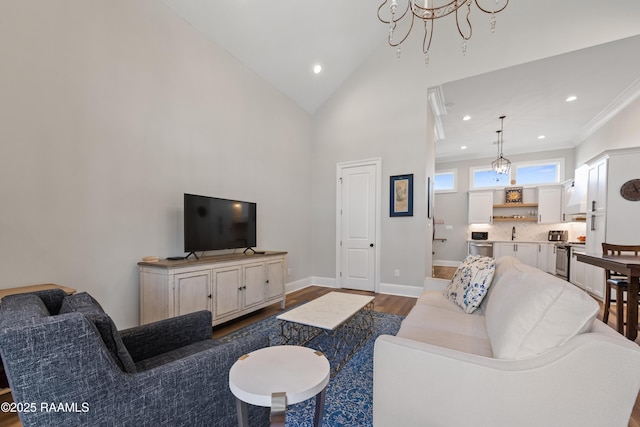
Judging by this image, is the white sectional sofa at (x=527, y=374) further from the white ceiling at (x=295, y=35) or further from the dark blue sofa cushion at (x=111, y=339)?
the white ceiling at (x=295, y=35)

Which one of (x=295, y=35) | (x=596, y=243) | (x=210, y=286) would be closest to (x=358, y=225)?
(x=210, y=286)

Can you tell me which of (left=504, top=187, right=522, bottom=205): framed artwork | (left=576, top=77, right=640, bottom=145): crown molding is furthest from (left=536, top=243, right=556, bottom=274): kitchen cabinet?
(left=576, top=77, right=640, bottom=145): crown molding

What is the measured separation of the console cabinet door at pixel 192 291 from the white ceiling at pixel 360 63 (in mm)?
2888

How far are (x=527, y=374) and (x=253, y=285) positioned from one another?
9.04 ft

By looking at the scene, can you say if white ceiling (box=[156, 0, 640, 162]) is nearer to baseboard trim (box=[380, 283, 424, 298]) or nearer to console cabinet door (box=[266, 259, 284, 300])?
console cabinet door (box=[266, 259, 284, 300])

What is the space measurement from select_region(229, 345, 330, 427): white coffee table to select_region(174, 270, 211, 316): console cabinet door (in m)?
1.60

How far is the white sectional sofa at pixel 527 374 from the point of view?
36.5 inches

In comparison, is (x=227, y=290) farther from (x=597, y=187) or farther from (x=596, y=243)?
(x=597, y=187)

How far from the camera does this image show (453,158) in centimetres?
816

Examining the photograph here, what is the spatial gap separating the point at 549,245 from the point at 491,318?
6411mm

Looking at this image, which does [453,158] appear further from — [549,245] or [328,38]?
[328,38]

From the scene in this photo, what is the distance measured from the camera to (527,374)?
101 cm

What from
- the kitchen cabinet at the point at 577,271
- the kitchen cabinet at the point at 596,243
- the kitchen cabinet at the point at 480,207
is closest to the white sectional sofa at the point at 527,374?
the kitchen cabinet at the point at 596,243

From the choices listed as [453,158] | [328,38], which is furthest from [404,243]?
[453,158]
